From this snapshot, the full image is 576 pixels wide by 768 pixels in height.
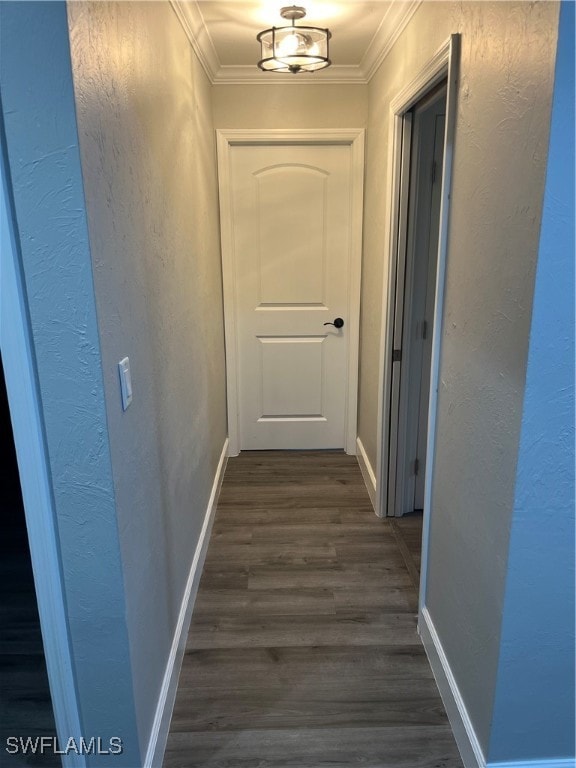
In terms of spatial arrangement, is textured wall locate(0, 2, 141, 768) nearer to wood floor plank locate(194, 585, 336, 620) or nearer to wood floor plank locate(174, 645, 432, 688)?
wood floor plank locate(174, 645, 432, 688)

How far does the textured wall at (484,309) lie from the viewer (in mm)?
1162

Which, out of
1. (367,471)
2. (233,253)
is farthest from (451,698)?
(233,253)

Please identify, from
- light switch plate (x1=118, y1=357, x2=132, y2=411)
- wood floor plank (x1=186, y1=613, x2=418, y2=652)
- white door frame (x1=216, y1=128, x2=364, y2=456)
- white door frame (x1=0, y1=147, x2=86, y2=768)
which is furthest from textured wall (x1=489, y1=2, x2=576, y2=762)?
white door frame (x1=216, y1=128, x2=364, y2=456)

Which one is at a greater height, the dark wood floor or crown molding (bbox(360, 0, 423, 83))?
crown molding (bbox(360, 0, 423, 83))

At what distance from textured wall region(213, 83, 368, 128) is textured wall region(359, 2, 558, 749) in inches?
50.3

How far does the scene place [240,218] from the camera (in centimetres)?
A: 339

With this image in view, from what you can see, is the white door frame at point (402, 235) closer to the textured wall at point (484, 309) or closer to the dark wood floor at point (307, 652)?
the textured wall at point (484, 309)

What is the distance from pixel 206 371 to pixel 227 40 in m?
1.60

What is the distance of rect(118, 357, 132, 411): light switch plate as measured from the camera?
129cm

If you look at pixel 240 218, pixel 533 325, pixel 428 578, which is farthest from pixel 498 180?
pixel 240 218

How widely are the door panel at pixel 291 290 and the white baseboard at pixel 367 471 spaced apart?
0.76 ft

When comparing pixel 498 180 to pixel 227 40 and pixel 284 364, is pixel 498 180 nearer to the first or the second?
pixel 227 40

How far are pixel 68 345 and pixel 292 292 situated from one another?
8.15ft

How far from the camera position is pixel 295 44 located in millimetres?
2268
